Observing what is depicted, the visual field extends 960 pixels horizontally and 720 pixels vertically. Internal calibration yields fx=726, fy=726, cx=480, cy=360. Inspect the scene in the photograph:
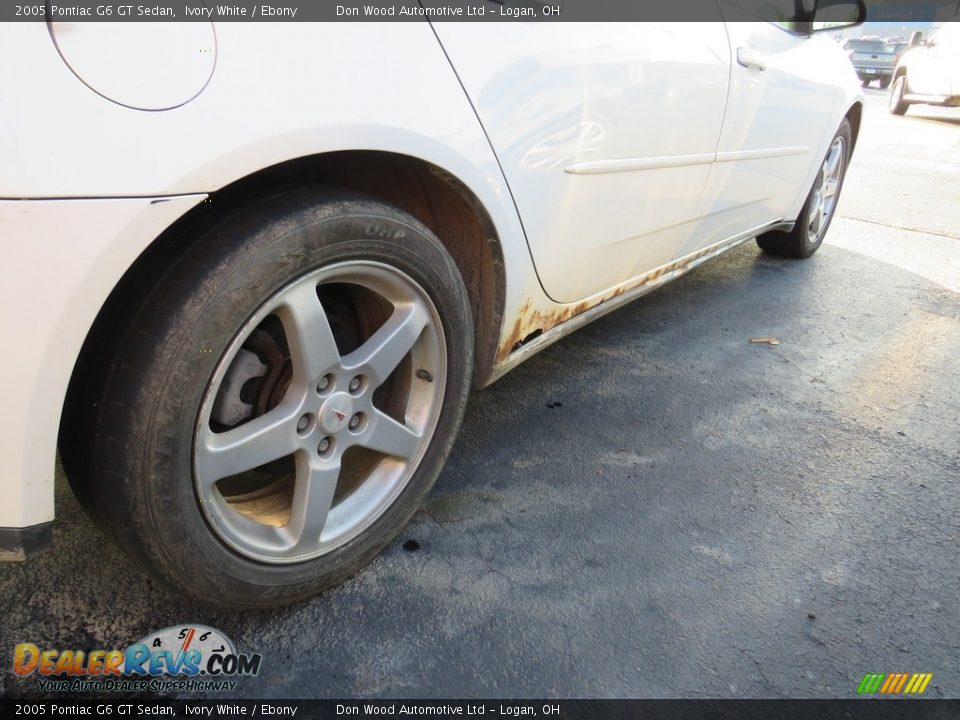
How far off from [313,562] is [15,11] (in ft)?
3.65

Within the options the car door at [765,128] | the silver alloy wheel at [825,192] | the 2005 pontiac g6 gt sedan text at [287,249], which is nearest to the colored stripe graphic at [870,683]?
the 2005 pontiac g6 gt sedan text at [287,249]

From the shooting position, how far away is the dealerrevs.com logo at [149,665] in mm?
1434

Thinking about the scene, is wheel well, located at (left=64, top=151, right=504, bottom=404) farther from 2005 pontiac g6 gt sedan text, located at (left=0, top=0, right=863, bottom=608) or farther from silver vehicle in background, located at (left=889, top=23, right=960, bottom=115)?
silver vehicle in background, located at (left=889, top=23, right=960, bottom=115)

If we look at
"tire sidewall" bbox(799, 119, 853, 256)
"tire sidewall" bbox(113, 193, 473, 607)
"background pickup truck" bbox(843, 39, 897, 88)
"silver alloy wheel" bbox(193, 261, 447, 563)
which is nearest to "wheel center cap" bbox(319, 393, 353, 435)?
"silver alloy wheel" bbox(193, 261, 447, 563)

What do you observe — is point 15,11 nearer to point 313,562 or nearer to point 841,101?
point 313,562

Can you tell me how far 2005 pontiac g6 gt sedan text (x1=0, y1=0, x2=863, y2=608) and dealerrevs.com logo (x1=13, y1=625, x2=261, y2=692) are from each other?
0.15 m

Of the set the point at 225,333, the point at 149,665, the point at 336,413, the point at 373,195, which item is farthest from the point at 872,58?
the point at 149,665

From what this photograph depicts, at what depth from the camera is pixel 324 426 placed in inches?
58.8

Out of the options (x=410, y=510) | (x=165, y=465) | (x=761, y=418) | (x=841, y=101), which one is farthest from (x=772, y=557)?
(x=841, y=101)

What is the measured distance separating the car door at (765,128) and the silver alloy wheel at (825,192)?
45 cm

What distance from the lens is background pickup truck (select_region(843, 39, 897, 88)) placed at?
1700 centimetres

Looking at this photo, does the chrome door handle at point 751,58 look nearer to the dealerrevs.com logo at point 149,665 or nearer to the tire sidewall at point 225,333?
the tire sidewall at point 225,333

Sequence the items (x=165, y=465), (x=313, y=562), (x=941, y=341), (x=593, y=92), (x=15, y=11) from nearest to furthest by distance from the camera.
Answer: (x=15, y=11)
(x=165, y=465)
(x=313, y=562)
(x=593, y=92)
(x=941, y=341)

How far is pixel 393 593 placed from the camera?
5.57 feet
